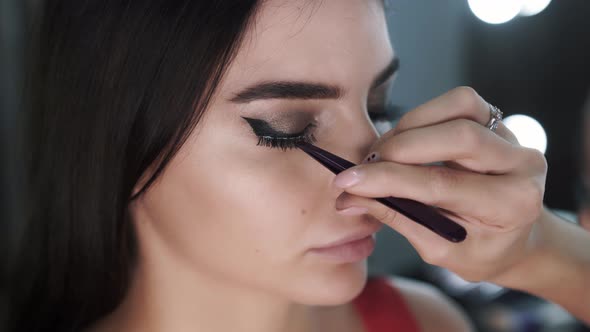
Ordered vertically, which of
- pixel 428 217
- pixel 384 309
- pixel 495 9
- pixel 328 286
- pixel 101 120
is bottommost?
pixel 384 309

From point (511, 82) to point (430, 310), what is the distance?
2.42ft

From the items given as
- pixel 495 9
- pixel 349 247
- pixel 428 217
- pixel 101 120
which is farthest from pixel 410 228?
pixel 495 9

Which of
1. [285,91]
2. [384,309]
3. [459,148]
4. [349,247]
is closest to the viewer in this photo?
[459,148]

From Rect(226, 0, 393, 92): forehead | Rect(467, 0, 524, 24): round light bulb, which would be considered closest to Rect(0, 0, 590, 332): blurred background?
Rect(467, 0, 524, 24): round light bulb

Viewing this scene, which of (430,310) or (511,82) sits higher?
(511,82)

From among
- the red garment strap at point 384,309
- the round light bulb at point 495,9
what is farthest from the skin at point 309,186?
the round light bulb at point 495,9

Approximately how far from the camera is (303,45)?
61 cm

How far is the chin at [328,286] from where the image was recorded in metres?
0.69

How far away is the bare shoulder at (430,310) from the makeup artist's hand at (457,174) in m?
0.47

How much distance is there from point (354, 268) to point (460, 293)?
819mm

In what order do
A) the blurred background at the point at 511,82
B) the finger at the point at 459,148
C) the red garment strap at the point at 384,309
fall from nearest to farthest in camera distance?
the finger at the point at 459,148, the red garment strap at the point at 384,309, the blurred background at the point at 511,82

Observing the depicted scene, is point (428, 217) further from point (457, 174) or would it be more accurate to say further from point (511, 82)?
point (511, 82)

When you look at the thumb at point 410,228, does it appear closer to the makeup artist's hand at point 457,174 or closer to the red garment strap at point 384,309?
the makeup artist's hand at point 457,174


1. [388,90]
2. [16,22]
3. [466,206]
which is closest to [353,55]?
[388,90]
